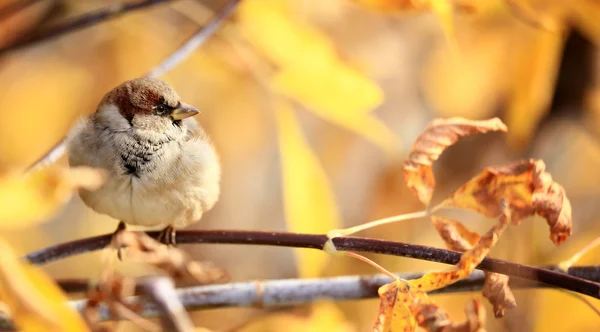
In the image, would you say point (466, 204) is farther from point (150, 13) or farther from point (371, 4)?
point (150, 13)

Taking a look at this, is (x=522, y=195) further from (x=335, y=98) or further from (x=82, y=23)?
(x=82, y=23)

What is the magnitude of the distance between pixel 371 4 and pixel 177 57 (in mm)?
234

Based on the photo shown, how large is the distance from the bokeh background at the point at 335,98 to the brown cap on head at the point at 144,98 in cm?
14

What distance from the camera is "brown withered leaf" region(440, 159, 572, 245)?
0.49 metres

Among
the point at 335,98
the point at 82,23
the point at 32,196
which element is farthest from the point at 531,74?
the point at 32,196

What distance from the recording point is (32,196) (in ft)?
1.37

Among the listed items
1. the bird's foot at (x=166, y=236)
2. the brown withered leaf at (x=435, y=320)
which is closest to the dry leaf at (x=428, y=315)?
the brown withered leaf at (x=435, y=320)

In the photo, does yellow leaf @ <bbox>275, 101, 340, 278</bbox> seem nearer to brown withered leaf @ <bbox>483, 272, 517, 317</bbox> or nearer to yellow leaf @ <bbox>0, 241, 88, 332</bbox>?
brown withered leaf @ <bbox>483, 272, 517, 317</bbox>

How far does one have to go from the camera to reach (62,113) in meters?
1.06

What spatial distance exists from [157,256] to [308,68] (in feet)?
1.14

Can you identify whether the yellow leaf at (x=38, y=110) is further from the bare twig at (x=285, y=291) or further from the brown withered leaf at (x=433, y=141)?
the brown withered leaf at (x=433, y=141)

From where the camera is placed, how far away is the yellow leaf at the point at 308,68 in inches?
31.5

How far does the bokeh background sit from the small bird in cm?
12

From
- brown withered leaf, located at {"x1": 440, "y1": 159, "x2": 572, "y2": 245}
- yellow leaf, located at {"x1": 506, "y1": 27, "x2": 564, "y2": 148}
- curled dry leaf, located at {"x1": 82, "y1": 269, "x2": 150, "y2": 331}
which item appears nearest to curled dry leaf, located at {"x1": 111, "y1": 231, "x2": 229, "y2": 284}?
curled dry leaf, located at {"x1": 82, "y1": 269, "x2": 150, "y2": 331}
